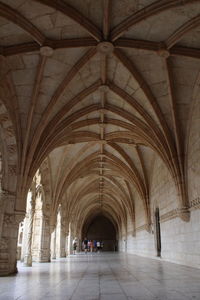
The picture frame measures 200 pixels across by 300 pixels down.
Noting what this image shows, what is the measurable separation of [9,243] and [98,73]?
255 inches

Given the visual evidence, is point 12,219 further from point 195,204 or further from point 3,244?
point 195,204

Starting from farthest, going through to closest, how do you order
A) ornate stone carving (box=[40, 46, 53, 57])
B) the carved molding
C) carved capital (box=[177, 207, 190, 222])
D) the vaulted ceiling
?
the carved molding, carved capital (box=[177, 207, 190, 222]), ornate stone carving (box=[40, 46, 53, 57]), the vaulted ceiling

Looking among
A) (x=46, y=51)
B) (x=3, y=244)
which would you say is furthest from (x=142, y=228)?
(x=46, y=51)

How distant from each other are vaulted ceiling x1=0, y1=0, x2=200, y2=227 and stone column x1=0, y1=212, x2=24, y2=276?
0.56 metres

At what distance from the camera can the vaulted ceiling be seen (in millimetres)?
6879

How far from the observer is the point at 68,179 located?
16.5m

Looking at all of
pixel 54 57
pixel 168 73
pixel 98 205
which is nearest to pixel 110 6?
pixel 54 57

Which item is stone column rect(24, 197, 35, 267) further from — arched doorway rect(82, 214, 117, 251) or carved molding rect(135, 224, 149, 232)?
arched doorway rect(82, 214, 117, 251)

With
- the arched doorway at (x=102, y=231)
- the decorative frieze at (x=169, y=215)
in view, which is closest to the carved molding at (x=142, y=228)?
the decorative frieze at (x=169, y=215)

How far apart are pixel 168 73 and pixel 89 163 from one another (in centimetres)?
985

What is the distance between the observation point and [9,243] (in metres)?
8.80

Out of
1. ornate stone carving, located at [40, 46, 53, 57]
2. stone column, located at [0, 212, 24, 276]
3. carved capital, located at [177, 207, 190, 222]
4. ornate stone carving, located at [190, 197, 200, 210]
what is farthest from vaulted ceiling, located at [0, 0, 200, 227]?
stone column, located at [0, 212, 24, 276]

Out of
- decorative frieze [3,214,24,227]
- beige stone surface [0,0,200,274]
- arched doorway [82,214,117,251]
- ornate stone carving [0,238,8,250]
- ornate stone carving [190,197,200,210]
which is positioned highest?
beige stone surface [0,0,200,274]

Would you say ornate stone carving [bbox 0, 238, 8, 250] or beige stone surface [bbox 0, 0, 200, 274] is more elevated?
beige stone surface [bbox 0, 0, 200, 274]
